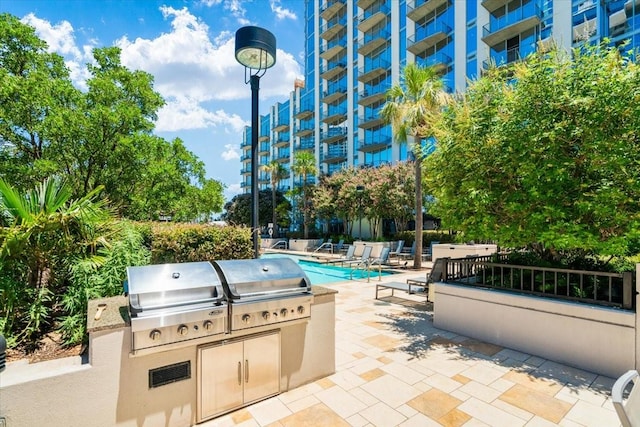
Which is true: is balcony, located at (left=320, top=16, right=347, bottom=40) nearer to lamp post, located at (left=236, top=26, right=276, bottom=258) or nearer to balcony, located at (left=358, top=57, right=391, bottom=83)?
balcony, located at (left=358, top=57, right=391, bottom=83)

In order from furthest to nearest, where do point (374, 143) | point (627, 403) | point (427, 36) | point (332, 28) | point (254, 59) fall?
point (332, 28) < point (374, 143) < point (427, 36) < point (254, 59) < point (627, 403)

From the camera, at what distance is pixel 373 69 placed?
28094 millimetres

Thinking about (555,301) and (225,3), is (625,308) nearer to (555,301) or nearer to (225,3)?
(555,301)

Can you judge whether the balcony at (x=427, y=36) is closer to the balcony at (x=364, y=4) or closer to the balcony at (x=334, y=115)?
the balcony at (x=364, y=4)

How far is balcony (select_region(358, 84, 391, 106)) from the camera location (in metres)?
27.9

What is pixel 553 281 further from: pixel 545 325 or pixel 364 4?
pixel 364 4

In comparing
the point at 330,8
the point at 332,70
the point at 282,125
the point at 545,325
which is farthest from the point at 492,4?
the point at 282,125

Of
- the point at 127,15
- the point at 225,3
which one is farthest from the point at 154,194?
the point at 225,3

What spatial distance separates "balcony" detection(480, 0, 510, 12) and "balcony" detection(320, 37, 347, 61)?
16051 millimetres

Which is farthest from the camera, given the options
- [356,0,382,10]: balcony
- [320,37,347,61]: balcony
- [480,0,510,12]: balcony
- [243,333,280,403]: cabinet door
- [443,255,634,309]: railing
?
[320,37,347,61]: balcony

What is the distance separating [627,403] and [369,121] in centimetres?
2875

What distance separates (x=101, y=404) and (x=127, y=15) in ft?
36.1

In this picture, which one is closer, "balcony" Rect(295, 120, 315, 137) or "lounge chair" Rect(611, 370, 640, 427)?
"lounge chair" Rect(611, 370, 640, 427)

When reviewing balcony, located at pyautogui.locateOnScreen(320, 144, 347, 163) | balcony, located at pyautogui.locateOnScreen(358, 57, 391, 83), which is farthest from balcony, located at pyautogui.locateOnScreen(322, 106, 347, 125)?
balcony, located at pyautogui.locateOnScreen(358, 57, 391, 83)
